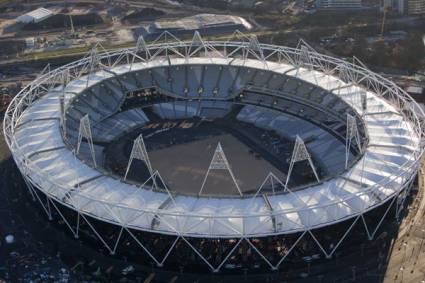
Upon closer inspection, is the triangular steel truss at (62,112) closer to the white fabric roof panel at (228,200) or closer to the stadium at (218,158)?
the stadium at (218,158)

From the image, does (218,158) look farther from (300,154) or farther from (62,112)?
(62,112)

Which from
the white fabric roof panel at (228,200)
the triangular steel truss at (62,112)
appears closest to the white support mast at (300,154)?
the white fabric roof panel at (228,200)

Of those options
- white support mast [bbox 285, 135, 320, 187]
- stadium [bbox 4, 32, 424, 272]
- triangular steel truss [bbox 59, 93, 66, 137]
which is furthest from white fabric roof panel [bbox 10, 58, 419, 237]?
triangular steel truss [bbox 59, 93, 66, 137]

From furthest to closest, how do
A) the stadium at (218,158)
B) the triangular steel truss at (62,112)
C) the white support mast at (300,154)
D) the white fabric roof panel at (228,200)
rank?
the triangular steel truss at (62,112), the white support mast at (300,154), the stadium at (218,158), the white fabric roof panel at (228,200)

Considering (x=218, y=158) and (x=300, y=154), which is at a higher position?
(x=218, y=158)

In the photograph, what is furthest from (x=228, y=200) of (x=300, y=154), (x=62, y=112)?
(x=62, y=112)

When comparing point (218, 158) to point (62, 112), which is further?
point (62, 112)

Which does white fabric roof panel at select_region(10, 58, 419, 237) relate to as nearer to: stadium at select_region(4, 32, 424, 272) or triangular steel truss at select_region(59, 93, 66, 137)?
stadium at select_region(4, 32, 424, 272)

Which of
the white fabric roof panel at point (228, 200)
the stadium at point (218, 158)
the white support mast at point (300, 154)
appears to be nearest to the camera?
the white fabric roof panel at point (228, 200)
